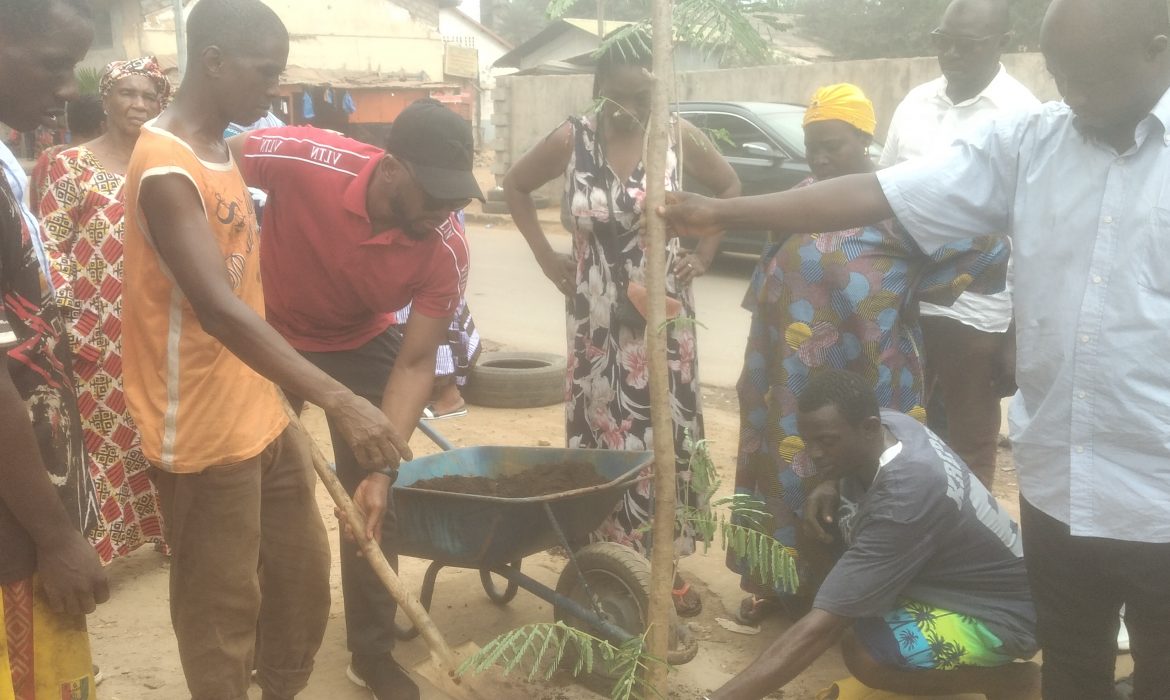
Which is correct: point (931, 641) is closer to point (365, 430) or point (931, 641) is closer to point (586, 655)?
point (586, 655)

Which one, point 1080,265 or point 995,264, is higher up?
point 1080,265

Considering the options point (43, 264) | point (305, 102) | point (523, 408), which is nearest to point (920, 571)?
point (43, 264)

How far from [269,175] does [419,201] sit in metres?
0.45

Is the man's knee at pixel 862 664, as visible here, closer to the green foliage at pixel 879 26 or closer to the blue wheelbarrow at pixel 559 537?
the blue wheelbarrow at pixel 559 537

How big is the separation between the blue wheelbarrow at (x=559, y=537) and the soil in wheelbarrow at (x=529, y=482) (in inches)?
1.4

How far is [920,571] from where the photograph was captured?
2.95 m

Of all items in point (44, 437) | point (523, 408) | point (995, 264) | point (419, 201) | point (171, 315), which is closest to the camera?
point (44, 437)

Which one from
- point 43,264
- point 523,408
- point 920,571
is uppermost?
point 43,264

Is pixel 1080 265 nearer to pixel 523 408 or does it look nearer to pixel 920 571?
pixel 920 571

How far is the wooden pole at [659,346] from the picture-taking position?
6.91 ft

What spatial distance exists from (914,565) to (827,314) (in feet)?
2.78

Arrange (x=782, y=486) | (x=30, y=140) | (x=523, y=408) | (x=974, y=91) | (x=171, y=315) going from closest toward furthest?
(x=171, y=315) < (x=782, y=486) < (x=974, y=91) < (x=523, y=408) < (x=30, y=140)

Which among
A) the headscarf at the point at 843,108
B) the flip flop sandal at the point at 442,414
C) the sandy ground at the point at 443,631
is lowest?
the flip flop sandal at the point at 442,414

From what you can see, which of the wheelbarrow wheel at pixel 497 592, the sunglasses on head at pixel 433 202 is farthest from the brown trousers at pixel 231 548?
the wheelbarrow wheel at pixel 497 592
